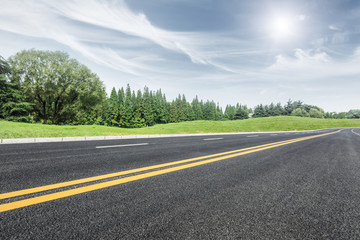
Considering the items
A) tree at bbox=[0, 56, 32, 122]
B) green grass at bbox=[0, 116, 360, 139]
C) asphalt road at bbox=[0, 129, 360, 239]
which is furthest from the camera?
tree at bbox=[0, 56, 32, 122]

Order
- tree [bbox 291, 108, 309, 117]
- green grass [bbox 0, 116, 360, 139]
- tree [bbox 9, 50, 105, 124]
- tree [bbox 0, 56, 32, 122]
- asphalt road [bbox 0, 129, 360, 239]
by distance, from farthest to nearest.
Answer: tree [bbox 291, 108, 309, 117] < tree [bbox 9, 50, 105, 124] < tree [bbox 0, 56, 32, 122] < green grass [bbox 0, 116, 360, 139] < asphalt road [bbox 0, 129, 360, 239]

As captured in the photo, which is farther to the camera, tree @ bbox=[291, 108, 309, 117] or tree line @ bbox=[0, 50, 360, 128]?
tree @ bbox=[291, 108, 309, 117]

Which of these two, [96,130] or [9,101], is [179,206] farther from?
[9,101]

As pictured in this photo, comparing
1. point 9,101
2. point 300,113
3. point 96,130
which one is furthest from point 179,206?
point 300,113

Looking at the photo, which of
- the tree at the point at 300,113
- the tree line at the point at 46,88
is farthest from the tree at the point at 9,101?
the tree at the point at 300,113

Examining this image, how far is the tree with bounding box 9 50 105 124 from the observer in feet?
85.3

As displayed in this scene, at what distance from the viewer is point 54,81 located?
2673cm

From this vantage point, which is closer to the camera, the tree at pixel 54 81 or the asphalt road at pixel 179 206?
the asphalt road at pixel 179 206

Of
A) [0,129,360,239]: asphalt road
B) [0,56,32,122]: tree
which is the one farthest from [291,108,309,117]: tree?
[0,56,32,122]: tree

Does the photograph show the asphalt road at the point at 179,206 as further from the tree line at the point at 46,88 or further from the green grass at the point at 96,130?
the tree line at the point at 46,88

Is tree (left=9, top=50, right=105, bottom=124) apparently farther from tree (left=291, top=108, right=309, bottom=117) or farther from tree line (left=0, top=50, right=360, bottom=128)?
tree (left=291, top=108, right=309, bottom=117)

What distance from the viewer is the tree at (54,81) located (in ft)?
85.3

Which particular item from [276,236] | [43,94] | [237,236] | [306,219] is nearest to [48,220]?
[237,236]

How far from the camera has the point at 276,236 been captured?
5.09ft
